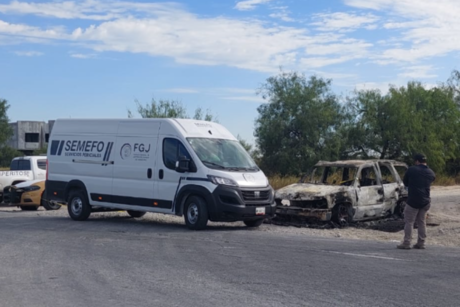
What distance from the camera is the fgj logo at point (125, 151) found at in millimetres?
17047

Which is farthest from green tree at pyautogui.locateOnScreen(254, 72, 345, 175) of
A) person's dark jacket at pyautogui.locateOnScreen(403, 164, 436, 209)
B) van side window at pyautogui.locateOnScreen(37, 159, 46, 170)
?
person's dark jacket at pyautogui.locateOnScreen(403, 164, 436, 209)

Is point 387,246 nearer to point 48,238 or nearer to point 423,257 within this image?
point 423,257

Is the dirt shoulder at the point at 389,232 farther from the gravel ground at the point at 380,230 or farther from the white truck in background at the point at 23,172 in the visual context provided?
the white truck in background at the point at 23,172

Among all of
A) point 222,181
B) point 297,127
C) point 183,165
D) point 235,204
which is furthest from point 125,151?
point 297,127

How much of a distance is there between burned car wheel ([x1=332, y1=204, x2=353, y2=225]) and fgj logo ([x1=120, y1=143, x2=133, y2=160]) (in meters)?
5.19

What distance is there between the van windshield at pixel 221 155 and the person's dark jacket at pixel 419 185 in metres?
4.46

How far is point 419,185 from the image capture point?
41.5ft

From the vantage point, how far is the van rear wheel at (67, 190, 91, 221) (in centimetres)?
1797

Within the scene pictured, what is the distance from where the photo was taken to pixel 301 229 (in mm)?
16469

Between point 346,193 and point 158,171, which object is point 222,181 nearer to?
Answer: point 158,171

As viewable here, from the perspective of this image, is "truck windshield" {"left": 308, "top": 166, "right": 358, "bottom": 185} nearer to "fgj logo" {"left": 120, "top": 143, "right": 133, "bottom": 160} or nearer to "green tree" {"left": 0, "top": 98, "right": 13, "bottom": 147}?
"fgj logo" {"left": 120, "top": 143, "right": 133, "bottom": 160}

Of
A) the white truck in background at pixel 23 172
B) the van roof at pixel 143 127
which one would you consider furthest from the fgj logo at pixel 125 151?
the white truck in background at pixel 23 172

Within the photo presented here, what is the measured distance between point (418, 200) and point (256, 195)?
4.25m

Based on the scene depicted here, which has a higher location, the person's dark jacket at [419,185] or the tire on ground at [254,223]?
the person's dark jacket at [419,185]
